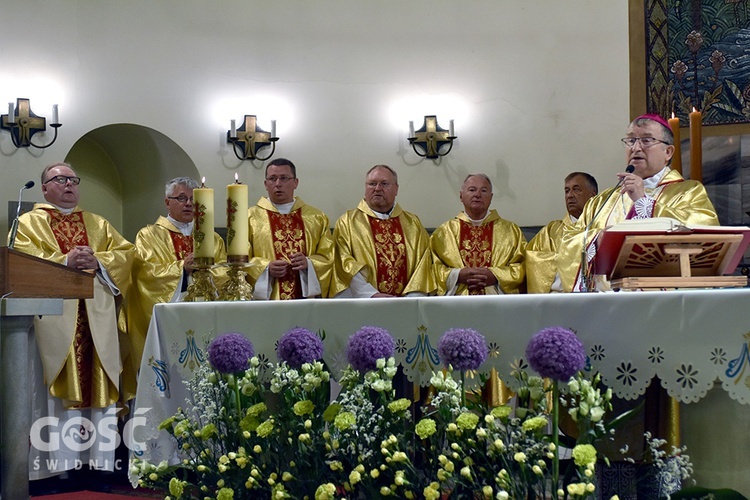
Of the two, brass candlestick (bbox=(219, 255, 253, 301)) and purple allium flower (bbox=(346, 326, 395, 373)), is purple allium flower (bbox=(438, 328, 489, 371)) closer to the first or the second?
purple allium flower (bbox=(346, 326, 395, 373))

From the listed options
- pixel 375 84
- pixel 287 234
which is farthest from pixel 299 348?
pixel 375 84

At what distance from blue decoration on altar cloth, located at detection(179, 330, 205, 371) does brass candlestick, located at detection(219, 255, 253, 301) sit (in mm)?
282

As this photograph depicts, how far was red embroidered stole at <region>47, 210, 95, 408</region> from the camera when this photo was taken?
18.2 ft

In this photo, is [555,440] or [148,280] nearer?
[555,440]

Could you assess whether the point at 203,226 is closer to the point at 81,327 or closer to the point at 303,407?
the point at 303,407

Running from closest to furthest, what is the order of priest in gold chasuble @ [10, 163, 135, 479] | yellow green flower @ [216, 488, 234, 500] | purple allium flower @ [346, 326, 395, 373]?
1. purple allium flower @ [346, 326, 395, 373]
2. yellow green flower @ [216, 488, 234, 500]
3. priest in gold chasuble @ [10, 163, 135, 479]

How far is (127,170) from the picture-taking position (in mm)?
7328

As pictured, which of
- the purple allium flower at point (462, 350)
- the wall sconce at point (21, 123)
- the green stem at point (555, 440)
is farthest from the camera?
the wall sconce at point (21, 123)

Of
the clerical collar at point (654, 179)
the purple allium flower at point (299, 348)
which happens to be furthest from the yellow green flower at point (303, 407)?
the clerical collar at point (654, 179)

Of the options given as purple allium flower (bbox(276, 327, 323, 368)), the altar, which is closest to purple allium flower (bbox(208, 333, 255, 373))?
purple allium flower (bbox(276, 327, 323, 368))

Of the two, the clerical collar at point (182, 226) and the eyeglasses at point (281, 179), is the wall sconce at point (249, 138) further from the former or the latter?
the clerical collar at point (182, 226)

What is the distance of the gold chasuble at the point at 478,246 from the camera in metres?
5.97

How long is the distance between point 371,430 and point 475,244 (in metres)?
3.42

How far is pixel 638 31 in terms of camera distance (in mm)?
6613
